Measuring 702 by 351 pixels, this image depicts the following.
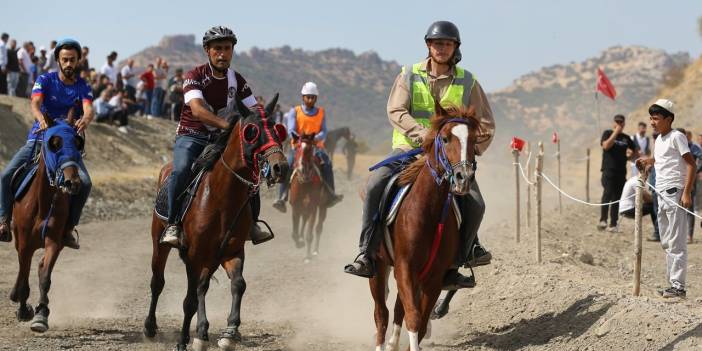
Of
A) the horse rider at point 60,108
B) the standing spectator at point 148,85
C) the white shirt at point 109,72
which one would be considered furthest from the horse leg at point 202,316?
the standing spectator at point 148,85

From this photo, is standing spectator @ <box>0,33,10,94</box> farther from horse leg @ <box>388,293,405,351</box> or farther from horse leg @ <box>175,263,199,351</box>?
horse leg @ <box>388,293,405,351</box>

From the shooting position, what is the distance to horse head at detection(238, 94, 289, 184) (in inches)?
353

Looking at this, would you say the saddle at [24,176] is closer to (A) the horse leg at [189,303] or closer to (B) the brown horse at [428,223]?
(A) the horse leg at [189,303]

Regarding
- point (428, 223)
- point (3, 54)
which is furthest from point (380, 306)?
point (3, 54)

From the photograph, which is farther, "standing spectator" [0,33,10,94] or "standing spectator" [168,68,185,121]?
"standing spectator" [168,68,185,121]

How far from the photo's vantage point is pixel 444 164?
8.48m

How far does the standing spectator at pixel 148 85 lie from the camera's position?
37188mm

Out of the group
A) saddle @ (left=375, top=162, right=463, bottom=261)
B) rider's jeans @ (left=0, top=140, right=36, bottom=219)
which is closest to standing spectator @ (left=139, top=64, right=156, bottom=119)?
rider's jeans @ (left=0, top=140, right=36, bottom=219)

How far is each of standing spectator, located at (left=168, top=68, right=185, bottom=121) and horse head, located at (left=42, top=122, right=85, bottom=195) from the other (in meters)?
24.0

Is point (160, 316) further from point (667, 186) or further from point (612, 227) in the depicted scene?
point (612, 227)

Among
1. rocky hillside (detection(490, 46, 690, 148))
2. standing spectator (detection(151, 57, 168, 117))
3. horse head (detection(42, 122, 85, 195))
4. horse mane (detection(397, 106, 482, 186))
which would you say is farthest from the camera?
rocky hillside (detection(490, 46, 690, 148))

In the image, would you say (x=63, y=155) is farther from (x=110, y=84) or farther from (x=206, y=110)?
(x=110, y=84)

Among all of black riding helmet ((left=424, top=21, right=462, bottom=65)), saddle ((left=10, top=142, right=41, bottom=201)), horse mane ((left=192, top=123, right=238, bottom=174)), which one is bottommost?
saddle ((left=10, top=142, right=41, bottom=201))

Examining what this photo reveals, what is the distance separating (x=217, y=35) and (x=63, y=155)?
2.19 meters
